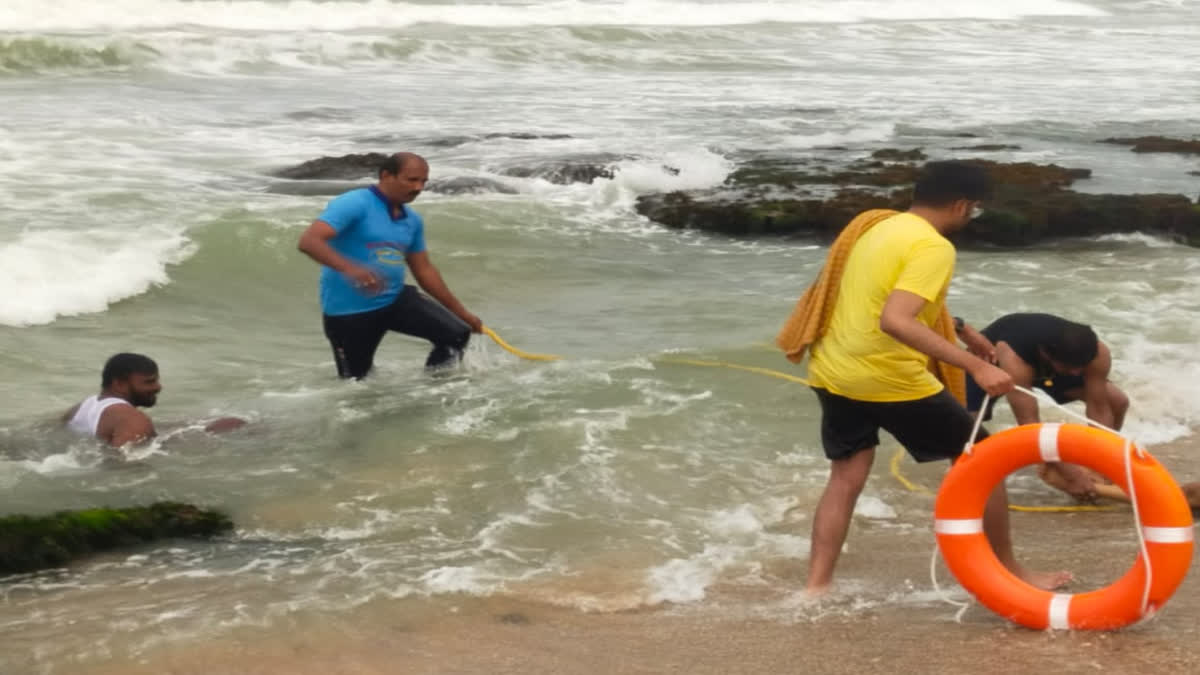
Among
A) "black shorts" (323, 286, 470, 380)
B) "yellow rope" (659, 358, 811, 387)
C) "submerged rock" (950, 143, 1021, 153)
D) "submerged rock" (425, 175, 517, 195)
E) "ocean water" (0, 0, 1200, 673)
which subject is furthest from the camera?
"submerged rock" (950, 143, 1021, 153)

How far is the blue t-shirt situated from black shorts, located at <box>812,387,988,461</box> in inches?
137

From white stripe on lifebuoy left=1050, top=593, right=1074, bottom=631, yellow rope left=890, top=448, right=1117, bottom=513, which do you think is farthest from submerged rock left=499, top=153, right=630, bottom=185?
white stripe on lifebuoy left=1050, top=593, right=1074, bottom=631

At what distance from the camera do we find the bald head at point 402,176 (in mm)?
7988

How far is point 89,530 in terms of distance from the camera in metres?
6.35

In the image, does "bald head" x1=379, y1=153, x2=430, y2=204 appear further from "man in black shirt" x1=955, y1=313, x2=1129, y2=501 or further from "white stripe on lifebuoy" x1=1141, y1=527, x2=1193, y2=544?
"white stripe on lifebuoy" x1=1141, y1=527, x2=1193, y2=544

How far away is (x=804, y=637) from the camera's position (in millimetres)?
5254

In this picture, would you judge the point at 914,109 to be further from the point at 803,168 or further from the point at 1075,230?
the point at 1075,230

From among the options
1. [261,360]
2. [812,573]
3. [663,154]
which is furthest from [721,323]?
[663,154]

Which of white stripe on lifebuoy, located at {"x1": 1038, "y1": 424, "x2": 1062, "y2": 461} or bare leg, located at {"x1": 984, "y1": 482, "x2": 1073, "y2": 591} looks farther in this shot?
bare leg, located at {"x1": 984, "y1": 482, "x2": 1073, "y2": 591}

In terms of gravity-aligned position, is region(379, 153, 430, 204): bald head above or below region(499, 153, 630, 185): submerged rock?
above

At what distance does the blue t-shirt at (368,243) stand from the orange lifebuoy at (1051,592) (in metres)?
3.96

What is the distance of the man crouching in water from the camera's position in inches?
306

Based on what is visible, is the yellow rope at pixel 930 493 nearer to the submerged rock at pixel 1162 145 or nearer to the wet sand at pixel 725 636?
the wet sand at pixel 725 636

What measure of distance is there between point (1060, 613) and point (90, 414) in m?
5.07
